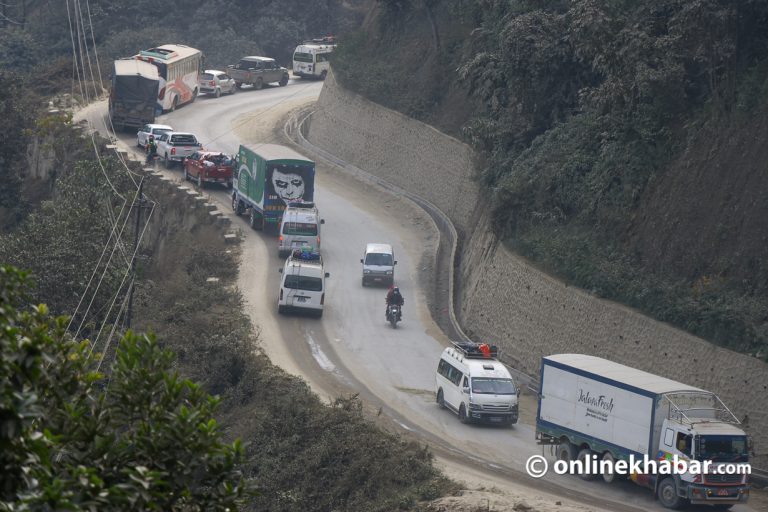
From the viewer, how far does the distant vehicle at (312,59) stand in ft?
266

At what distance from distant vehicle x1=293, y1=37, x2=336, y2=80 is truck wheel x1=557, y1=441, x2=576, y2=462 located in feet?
190

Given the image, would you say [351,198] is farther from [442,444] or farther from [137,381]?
[137,381]

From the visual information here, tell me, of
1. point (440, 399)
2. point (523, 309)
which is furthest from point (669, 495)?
point (523, 309)

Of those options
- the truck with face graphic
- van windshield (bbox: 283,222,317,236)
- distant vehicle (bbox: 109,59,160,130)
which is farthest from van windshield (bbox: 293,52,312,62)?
van windshield (bbox: 283,222,317,236)

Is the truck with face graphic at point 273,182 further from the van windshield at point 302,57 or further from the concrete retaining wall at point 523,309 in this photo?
the van windshield at point 302,57

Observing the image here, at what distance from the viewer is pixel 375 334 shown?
3794cm

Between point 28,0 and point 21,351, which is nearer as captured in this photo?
point 21,351

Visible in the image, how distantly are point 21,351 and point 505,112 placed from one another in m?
38.2

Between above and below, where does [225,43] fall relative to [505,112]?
below

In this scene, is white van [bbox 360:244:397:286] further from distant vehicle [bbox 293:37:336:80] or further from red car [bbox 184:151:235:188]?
distant vehicle [bbox 293:37:336:80]

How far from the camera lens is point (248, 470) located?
93.4 feet

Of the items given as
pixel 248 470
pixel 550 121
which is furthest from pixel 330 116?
pixel 248 470

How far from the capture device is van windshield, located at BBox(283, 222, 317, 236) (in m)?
43.8

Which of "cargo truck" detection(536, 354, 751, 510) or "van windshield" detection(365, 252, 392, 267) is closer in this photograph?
"cargo truck" detection(536, 354, 751, 510)
